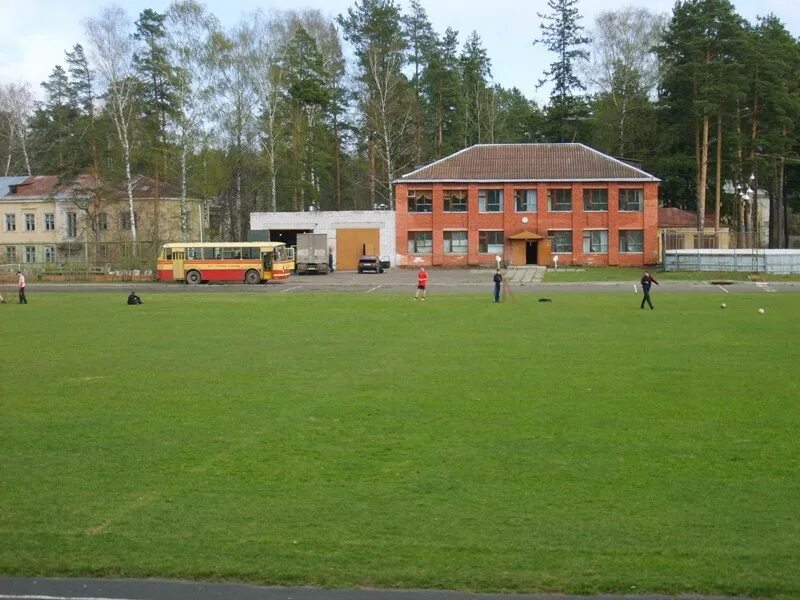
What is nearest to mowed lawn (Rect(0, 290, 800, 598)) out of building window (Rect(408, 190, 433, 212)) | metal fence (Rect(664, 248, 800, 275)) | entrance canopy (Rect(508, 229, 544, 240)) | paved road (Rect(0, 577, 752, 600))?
paved road (Rect(0, 577, 752, 600))

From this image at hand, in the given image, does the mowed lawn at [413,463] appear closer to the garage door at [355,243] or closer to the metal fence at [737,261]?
the metal fence at [737,261]

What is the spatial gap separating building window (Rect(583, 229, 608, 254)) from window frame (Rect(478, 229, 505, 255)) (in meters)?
6.72

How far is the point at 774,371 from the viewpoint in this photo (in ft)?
68.6

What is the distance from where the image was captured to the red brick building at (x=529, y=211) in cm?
7588

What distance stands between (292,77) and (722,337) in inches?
2268

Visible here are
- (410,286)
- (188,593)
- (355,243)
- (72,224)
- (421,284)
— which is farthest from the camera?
(72,224)

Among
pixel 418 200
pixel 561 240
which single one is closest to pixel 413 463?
pixel 561 240

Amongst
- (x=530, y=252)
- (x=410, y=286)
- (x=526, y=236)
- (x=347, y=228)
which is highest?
(x=347, y=228)

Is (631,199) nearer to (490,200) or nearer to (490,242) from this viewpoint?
(490,200)

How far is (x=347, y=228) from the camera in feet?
256

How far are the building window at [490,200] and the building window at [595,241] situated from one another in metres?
7.36

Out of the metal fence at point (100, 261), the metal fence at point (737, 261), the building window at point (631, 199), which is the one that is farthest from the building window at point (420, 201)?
the metal fence at point (100, 261)

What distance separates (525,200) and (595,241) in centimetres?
660

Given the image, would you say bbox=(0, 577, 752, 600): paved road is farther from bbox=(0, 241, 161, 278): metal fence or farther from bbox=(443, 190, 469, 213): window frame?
bbox=(443, 190, 469, 213): window frame
